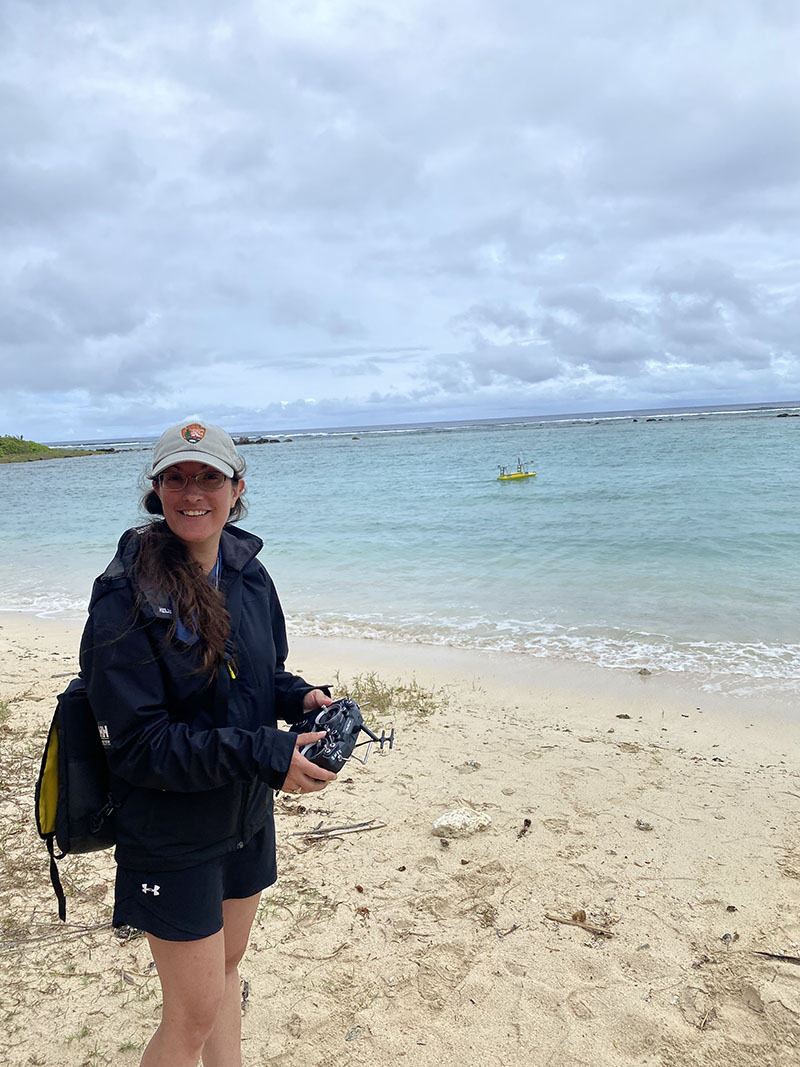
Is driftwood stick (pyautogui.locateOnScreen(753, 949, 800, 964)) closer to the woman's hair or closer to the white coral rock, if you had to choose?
the white coral rock

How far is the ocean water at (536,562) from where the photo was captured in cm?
907

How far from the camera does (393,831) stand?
14.3 ft

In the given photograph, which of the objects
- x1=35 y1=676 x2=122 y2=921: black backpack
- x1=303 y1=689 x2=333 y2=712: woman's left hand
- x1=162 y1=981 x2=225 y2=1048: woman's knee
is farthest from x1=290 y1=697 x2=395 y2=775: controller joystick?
x1=162 y1=981 x2=225 y2=1048: woman's knee

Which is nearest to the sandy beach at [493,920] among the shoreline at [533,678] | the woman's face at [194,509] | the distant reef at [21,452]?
the shoreline at [533,678]

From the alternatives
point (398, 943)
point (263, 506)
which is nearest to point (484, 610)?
point (398, 943)

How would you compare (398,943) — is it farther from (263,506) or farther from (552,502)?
(263,506)

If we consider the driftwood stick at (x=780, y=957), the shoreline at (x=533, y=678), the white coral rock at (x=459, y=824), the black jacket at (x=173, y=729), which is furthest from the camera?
the shoreline at (x=533, y=678)

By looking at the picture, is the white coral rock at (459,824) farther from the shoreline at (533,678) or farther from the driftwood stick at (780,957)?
the shoreline at (533,678)

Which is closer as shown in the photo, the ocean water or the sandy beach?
the sandy beach

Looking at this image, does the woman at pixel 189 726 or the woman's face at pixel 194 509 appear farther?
the woman's face at pixel 194 509

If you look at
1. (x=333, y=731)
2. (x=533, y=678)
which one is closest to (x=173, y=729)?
(x=333, y=731)

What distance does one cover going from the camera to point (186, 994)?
1.96 metres

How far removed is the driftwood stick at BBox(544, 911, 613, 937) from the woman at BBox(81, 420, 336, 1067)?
1.87 metres

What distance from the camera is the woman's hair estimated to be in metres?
1.85
